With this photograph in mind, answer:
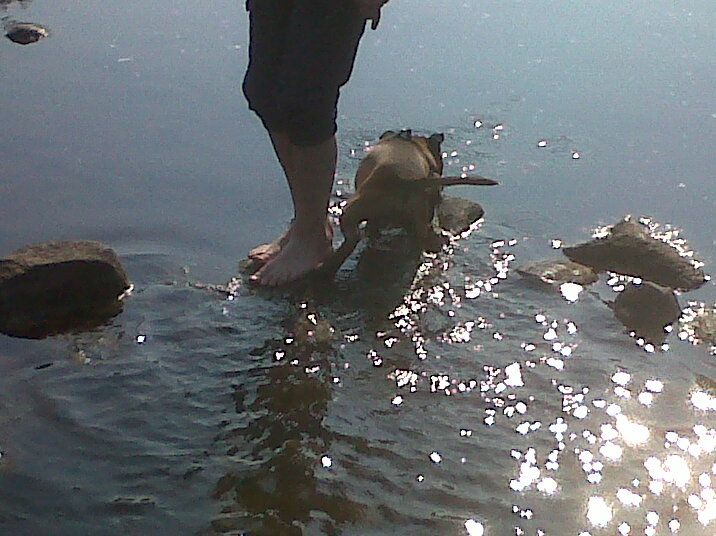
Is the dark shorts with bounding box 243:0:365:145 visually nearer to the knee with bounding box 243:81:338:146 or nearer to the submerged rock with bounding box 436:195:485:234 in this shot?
the knee with bounding box 243:81:338:146

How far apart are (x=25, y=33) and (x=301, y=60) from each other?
2998 mm

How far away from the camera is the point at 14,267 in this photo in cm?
299

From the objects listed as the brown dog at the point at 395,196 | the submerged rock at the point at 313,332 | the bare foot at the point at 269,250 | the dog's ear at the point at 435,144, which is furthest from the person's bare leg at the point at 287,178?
the dog's ear at the point at 435,144

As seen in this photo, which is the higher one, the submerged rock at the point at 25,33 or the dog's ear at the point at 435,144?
the dog's ear at the point at 435,144

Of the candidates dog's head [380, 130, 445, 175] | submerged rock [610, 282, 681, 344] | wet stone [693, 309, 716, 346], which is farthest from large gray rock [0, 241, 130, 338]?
wet stone [693, 309, 716, 346]

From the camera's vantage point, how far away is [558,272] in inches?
135

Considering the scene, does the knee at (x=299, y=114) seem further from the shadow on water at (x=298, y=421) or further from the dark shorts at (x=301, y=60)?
the shadow on water at (x=298, y=421)

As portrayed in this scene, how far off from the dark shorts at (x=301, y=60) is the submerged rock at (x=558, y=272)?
801 mm

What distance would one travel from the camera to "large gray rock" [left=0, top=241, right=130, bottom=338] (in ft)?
9.73

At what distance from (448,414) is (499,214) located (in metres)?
1.49

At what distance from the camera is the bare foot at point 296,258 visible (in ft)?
10.9

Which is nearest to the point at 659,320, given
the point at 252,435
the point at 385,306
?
the point at 385,306

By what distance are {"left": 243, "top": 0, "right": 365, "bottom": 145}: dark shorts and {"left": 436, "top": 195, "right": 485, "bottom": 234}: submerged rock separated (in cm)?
71

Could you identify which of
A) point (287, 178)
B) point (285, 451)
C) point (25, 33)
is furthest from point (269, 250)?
point (25, 33)
